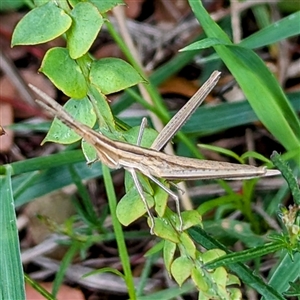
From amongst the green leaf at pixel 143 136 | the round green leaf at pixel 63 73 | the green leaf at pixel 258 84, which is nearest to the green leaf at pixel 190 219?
the green leaf at pixel 143 136

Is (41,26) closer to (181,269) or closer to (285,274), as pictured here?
(181,269)

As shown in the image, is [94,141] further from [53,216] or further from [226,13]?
[226,13]

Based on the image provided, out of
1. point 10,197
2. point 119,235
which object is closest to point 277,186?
point 119,235

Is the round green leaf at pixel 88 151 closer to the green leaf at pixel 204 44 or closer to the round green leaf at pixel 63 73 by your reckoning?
the round green leaf at pixel 63 73

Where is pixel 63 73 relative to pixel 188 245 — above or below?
above

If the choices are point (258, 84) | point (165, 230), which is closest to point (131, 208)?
point (165, 230)

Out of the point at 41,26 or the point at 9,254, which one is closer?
the point at 41,26

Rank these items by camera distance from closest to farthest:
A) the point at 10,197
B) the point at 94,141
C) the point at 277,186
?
the point at 94,141
the point at 10,197
the point at 277,186
